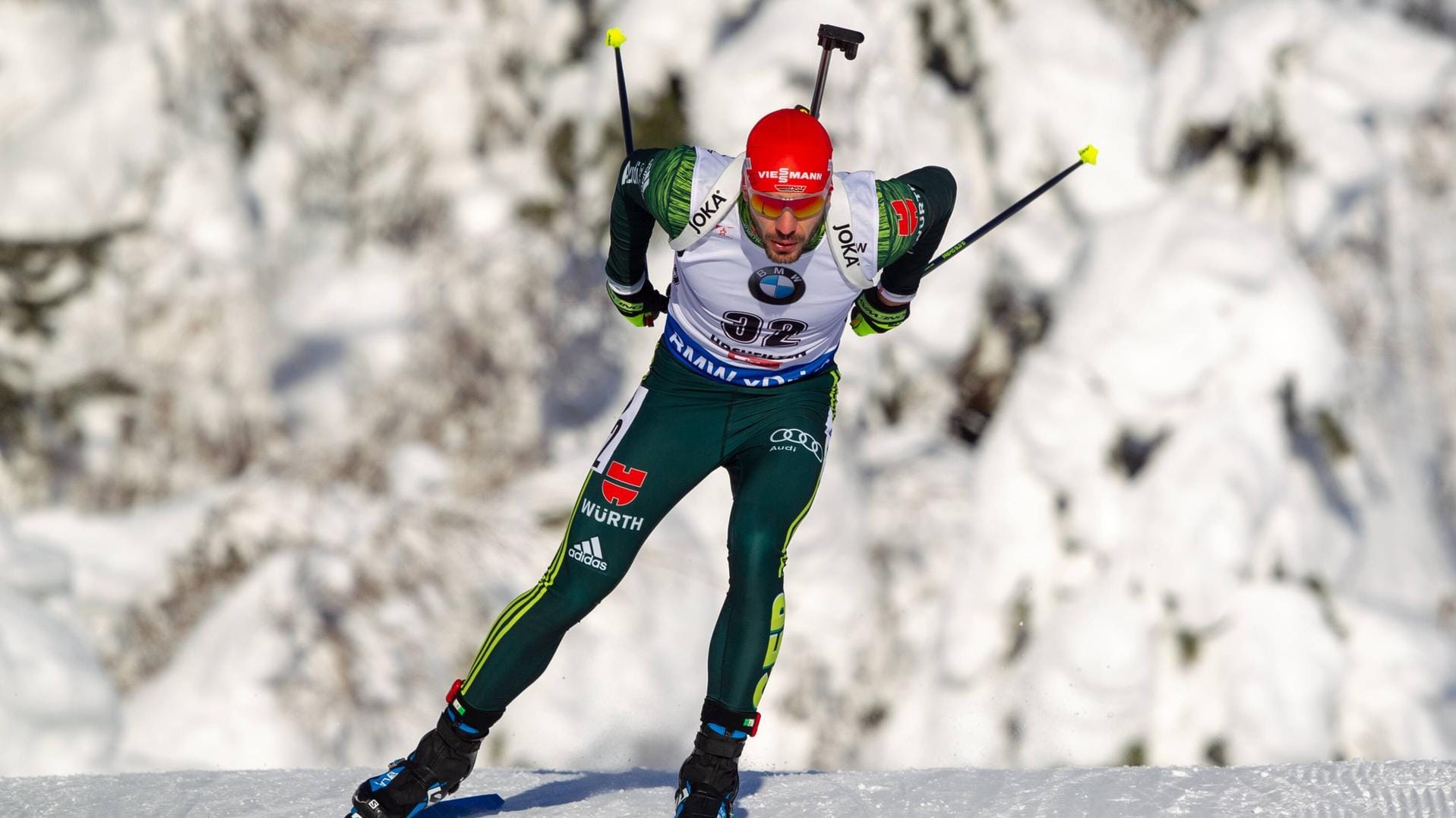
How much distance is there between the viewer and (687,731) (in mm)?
9984

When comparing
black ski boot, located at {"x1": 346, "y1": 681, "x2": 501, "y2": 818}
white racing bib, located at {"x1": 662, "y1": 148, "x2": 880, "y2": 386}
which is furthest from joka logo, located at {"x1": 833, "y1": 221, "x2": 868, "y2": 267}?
black ski boot, located at {"x1": 346, "y1": 681, "x2": 501, "y2": 818}

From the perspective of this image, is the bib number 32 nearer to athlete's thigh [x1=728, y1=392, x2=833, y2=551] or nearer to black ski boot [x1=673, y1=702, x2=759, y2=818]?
athlete's thigh [x1=728, y1=392, x2=833, y2=551]

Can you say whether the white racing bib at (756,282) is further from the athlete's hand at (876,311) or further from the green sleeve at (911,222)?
the athlete's hand at (876,311)

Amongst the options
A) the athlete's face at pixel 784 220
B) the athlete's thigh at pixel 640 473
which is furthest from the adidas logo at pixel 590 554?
the athlete's face at pixel 784 220

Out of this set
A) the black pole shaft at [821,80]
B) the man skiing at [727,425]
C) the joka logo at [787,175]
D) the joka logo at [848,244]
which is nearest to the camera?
the joka logo at [787,175]

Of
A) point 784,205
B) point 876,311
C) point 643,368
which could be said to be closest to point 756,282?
point 784,205

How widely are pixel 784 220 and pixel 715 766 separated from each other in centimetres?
150

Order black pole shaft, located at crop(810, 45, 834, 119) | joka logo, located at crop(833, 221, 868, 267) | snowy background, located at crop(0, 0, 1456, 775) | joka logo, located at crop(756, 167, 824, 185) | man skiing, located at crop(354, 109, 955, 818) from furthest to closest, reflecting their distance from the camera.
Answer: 1. snowy background, located at crop(0, 0, 1456, 775)
2. black pole shaft, located at crop(810, 45, 834, 119)
3. joka logo, located at crop(833, 221, 868, 267)
4. man skiing, located at crop(354, 109, 955, 818)
5. joka logo, located at crop(756, 167, 824, 185)

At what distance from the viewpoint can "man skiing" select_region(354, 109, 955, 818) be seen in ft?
13.3

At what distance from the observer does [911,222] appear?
4289 mm

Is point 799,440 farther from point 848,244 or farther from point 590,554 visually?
point 590,554

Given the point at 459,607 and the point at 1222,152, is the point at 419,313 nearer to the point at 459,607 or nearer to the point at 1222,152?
the point at 459,607

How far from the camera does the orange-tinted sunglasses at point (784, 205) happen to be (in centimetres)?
398

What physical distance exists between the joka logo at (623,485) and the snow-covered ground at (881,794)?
940 millimetres
